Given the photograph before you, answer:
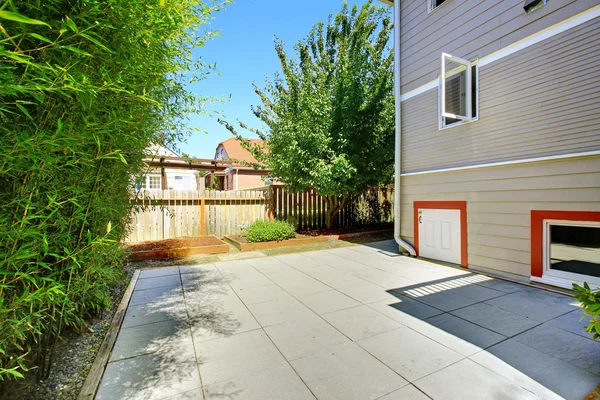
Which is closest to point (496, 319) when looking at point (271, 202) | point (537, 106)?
point (537, 106)

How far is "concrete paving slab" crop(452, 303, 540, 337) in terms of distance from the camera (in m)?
2.73

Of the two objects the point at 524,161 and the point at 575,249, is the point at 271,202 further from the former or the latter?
the point at 575,249

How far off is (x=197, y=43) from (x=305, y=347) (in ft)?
9.46

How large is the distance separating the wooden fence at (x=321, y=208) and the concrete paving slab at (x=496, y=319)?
19.6 ft

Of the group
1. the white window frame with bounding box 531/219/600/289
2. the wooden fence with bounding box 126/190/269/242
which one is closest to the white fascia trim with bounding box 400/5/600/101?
the white window frame with bounding box 531/219/600/289

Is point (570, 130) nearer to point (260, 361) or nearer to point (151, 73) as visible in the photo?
point (260, 361)

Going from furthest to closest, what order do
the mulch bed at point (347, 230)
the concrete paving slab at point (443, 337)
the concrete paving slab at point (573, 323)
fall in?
the mulch bed at point (347, 230), the concrete paving slab at point (573, 323), the concrete paving slab at point (443, 337)

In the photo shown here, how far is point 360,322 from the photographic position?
2.91m

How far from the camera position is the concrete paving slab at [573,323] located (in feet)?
8.71

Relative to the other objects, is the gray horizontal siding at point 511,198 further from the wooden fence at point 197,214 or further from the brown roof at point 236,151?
the brown roof at point 236,151

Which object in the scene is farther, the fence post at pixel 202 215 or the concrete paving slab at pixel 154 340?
the fence post at pixel 202 215

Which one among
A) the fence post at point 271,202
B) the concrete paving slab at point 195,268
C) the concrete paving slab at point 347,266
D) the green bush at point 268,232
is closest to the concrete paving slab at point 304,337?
the concrete paving slab at point 347,266

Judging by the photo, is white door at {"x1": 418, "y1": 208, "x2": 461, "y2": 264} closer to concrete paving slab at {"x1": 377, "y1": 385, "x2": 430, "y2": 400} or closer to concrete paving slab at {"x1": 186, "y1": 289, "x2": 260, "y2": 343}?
concrete paving slab at {"x1": 377, "y1": 385, "x2": 430, "y2": 400}

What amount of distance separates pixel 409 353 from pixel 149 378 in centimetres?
206
